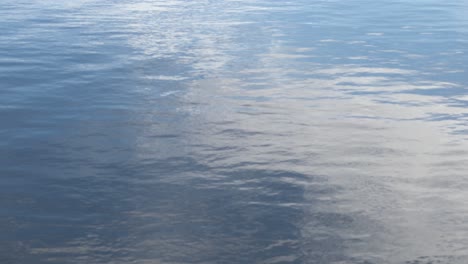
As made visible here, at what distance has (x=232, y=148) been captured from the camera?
480 inches

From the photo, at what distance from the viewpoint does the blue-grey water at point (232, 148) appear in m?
8.70

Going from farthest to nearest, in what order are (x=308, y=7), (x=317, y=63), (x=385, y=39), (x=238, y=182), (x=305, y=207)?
(x=308, y=7) < (x=385, y=39) < (x=317, y=63) < (x=238, y=182) < (x=305, y=207)

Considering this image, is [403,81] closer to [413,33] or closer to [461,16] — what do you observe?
[413,33]

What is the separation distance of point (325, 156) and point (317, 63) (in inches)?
310

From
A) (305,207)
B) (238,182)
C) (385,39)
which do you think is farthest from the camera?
(385,39)

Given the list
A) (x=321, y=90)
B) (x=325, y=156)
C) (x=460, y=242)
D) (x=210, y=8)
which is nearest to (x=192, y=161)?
(x=325, y=156)

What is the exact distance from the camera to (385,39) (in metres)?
23.4

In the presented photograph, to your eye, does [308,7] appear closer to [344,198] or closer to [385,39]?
[385,39]

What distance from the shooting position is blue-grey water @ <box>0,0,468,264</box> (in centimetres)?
870

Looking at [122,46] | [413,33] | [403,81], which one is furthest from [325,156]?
[413,33]

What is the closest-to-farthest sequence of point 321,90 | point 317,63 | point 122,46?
1. point 321,90
2. point 317,63
3. point 122,46

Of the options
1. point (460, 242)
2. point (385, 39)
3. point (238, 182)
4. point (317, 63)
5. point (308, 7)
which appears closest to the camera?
point (460, 242)

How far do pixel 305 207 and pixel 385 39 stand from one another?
15.0m

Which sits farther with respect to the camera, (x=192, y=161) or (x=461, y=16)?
(x=461, y=16)
